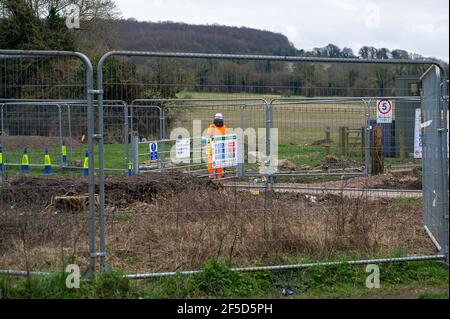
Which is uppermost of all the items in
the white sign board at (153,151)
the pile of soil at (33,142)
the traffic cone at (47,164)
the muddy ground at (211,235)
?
the pile of soil at (33,142)

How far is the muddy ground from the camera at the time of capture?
7.44 metres

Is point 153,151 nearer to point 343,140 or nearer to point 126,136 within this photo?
point 126,136

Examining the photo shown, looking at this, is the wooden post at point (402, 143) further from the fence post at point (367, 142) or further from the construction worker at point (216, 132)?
the construction worker at point (216, 132)

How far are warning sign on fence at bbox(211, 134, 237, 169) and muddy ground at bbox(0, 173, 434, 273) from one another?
6371mm

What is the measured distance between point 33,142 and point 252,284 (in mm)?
12021

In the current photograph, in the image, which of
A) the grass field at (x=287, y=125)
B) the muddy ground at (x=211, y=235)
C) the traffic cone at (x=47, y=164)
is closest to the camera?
the muddy ground at (x=211, y=235)

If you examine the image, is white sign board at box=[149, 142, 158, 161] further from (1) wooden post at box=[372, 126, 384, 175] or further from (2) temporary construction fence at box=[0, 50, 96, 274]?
(2) temporary construction fence at box=[0, 50, 96, 274]

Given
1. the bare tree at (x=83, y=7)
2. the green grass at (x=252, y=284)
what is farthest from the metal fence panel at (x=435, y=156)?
the bare tree at (x=83, y=7)

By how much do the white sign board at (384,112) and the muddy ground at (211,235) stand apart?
8.06 m

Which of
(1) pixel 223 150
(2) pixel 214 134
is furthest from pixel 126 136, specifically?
(1) pixel 223 150

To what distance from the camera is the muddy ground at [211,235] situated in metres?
7.44

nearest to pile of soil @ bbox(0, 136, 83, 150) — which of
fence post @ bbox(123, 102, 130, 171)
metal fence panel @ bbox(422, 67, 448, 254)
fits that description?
fence post @ bbox(123, 102, 130, 171)

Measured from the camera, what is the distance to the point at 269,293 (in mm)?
6926

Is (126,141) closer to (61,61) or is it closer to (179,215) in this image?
(61,61)
